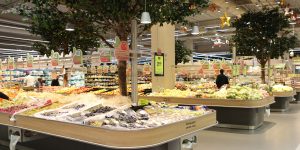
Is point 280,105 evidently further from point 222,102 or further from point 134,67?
point 134,67

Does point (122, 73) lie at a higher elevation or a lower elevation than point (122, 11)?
lower

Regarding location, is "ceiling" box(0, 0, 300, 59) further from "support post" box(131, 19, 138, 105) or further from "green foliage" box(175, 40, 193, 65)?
"support post" box(131, 19, 138, 105)

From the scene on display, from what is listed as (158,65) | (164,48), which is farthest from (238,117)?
(164,48)

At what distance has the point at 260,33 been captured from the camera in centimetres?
1166

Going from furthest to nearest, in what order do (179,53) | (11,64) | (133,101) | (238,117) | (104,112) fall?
(179,53)
(11,64)
(238,117)
(133,101)
(104,112)

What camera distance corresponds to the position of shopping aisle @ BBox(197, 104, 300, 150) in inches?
245

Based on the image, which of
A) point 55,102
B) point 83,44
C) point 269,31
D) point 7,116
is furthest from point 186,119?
point 269,31

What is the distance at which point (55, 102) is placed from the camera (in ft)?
17.4

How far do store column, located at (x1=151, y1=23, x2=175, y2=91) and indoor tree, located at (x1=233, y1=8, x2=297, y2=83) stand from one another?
3.35 m

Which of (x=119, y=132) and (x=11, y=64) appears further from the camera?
(x=11, y=64)

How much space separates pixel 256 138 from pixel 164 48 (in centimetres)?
417

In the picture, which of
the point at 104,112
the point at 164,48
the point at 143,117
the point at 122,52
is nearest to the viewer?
the point at 143,117

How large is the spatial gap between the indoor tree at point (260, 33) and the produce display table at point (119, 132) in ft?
26.2

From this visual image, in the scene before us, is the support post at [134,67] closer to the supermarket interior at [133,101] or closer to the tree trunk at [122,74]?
the supermarket interior at [133,101]
